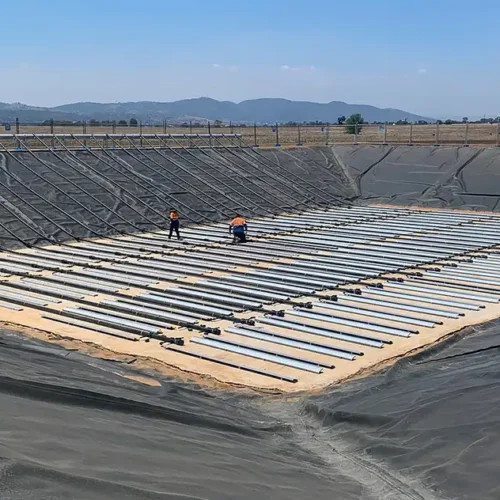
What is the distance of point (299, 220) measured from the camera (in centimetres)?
2586

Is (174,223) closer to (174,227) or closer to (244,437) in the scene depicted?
(174,227)

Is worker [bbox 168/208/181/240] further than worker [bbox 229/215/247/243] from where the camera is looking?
Yes

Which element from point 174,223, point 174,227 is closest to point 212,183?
point 174,227

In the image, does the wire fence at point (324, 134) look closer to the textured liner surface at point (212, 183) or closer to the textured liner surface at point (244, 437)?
the textured liner surface at point (212, 183)

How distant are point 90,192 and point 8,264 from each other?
7.53 meters

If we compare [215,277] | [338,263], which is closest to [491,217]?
[338,263]

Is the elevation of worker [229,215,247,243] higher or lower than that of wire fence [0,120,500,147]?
lower

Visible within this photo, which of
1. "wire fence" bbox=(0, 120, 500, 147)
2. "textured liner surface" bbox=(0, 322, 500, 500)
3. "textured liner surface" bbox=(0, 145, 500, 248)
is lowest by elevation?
"textured liner surface" bbox=(0, 322, 500, 500)

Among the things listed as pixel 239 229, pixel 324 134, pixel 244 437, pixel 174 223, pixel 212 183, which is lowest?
pixel 244 437

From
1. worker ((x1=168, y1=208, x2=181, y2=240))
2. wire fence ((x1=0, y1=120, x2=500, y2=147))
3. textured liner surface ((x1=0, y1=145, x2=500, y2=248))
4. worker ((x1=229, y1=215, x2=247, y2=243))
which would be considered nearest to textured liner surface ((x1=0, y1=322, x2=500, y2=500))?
worker ((x1=229, y1=215, x2=247, y2=243))

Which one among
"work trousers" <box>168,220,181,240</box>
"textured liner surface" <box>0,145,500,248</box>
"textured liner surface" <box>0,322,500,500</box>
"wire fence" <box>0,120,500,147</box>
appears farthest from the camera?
"wire fence" <box>0,120,500,147</box>

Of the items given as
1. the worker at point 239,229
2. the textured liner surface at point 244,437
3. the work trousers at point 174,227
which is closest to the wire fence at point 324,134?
the work trousers at point 174,227

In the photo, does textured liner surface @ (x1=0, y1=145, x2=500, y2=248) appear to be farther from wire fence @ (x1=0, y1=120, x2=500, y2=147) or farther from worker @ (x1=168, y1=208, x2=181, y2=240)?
wire fence @ (x1=0, y1=120, x2=500, y2=147)

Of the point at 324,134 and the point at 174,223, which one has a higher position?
the point at 324,134
